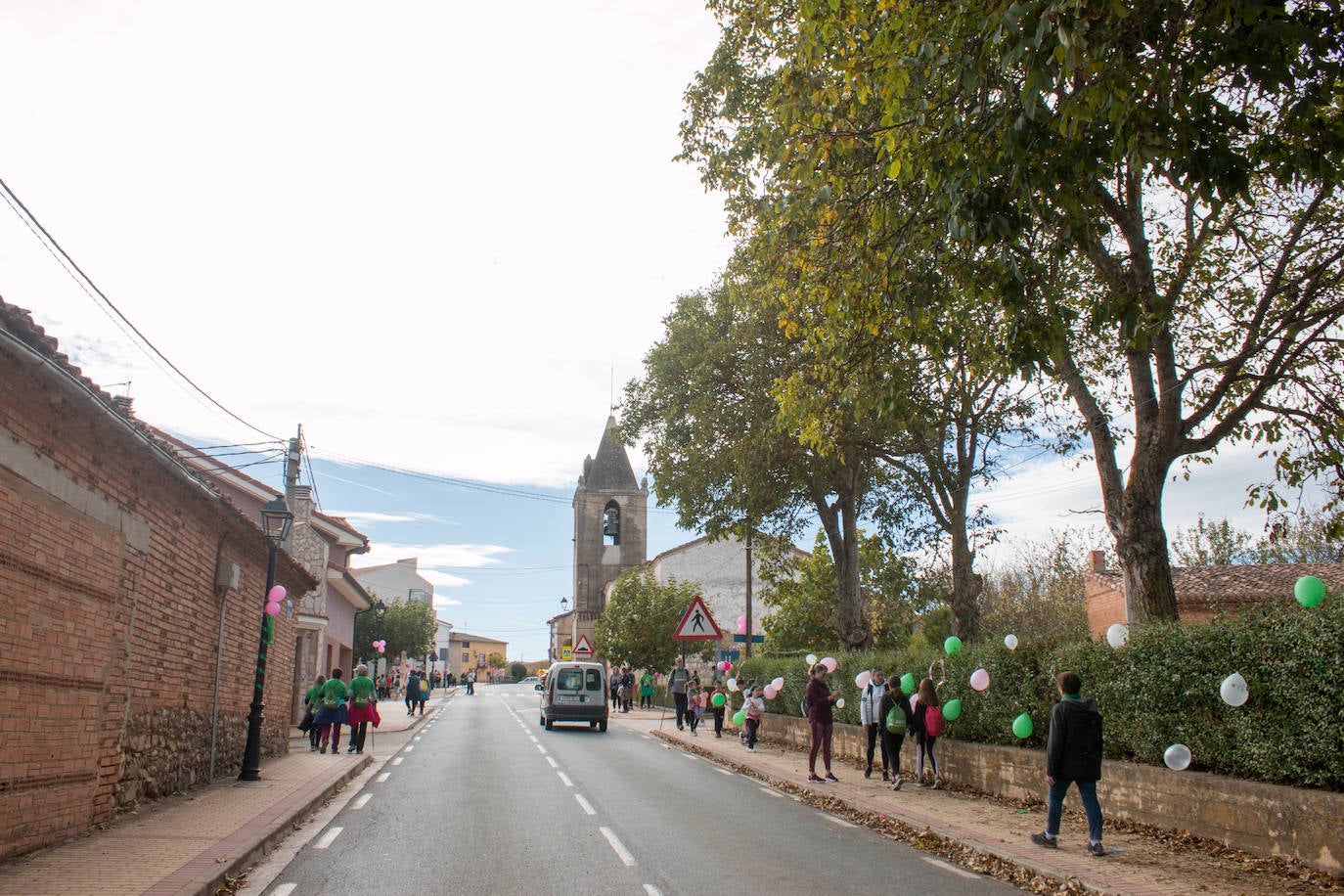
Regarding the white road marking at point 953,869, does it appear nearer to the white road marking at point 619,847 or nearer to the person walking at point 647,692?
the white road marking at point 619,847

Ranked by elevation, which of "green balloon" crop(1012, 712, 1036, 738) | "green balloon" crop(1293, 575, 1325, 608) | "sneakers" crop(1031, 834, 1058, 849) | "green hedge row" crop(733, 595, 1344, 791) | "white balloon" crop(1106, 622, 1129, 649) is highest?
"green balloon" crop(1293, 575, 1325, 608)

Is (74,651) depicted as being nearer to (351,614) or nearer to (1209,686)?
(1209,686)

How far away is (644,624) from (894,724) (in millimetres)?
33584

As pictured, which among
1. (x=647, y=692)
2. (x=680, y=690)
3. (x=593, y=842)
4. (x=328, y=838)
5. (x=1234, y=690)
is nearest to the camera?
(x=1234, y=690)

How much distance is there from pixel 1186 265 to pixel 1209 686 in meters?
5.37

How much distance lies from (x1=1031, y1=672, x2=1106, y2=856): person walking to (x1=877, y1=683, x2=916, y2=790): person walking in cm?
498

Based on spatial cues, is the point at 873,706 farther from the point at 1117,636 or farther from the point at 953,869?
the point at 953,869

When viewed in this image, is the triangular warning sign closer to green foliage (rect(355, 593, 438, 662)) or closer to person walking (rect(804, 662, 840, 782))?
person walking (rect(804, 662, 840, 782))

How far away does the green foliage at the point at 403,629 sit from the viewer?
57938mm

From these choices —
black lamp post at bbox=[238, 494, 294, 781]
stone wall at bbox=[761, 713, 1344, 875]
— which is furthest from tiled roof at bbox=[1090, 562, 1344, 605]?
black lamp post at bbox=[238, 494, 294, 781]

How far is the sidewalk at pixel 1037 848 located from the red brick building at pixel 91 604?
815 cm

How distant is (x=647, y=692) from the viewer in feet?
157

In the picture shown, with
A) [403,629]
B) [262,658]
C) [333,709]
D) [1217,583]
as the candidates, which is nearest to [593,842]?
[262,658]

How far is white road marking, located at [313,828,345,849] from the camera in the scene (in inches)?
373
